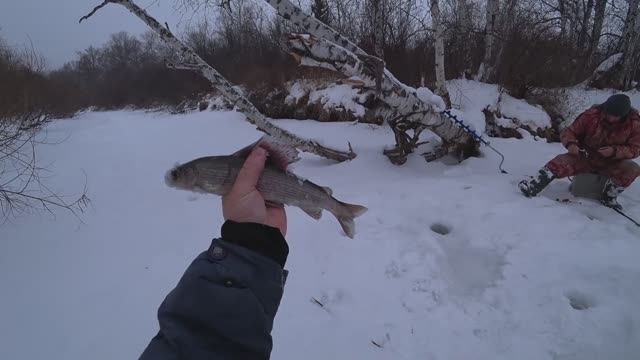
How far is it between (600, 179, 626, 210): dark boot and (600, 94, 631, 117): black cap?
2.77 feet

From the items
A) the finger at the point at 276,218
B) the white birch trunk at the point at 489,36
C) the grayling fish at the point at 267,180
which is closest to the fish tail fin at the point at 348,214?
the grayling fish at the point at 267,180

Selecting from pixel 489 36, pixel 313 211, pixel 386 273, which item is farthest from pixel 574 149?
pixel 489 36

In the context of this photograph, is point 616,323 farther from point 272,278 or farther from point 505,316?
point 272,278

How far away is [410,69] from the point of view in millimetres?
10602

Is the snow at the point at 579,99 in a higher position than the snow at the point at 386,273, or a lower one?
higher

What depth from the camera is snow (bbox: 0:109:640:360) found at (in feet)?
8.20

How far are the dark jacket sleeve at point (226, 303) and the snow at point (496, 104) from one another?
7.65m

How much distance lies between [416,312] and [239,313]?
1.97 m

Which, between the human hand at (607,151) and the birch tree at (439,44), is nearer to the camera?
the human hand at (607,151)

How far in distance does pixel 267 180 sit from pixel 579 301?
274 cm

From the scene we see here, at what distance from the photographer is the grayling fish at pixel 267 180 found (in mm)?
1592

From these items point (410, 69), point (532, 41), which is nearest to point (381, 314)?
point (410, 69)

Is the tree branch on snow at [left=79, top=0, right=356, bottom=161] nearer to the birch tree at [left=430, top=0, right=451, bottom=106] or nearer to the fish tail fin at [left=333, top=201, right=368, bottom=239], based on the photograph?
the fish tail fin at [left=333, top=201, right=368, bottom=239]

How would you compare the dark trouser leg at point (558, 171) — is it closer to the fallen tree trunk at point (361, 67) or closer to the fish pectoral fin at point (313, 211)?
the fallen tree trunk at point (361, 67)
